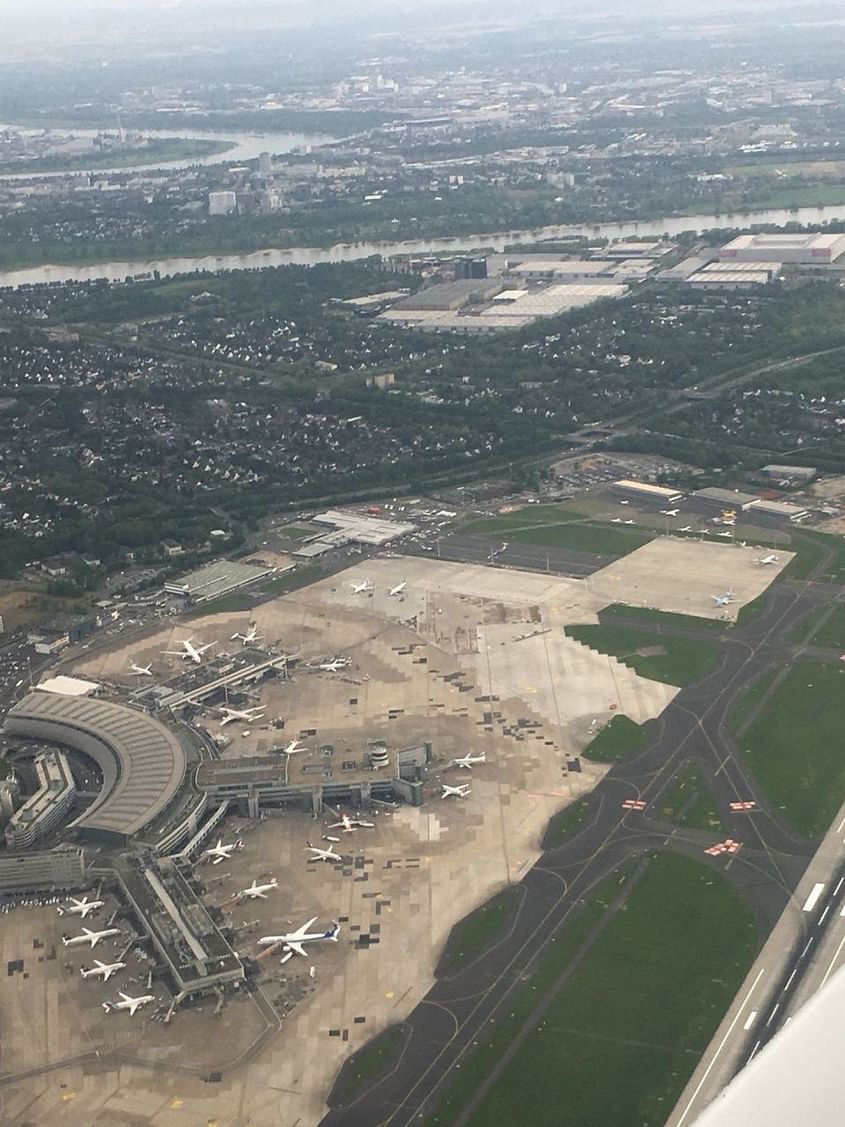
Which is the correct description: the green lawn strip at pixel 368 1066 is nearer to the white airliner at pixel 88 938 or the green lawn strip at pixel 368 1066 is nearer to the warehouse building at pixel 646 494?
the white airliner at pixel 88 938

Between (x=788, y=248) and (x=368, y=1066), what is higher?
(x=788, y=248)

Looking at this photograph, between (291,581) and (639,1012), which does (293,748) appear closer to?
(291,581)

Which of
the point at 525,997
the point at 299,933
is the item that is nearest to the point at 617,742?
the point at 525,997

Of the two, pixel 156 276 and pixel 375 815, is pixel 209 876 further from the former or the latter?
pixel 156 276

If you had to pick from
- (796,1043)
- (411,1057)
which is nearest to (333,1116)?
(411,1057)

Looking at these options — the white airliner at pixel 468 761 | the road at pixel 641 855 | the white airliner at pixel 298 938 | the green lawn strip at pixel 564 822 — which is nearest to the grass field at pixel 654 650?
the road at pixel 641 855

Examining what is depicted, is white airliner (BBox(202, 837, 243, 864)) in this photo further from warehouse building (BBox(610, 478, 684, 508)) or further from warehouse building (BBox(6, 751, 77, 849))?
warehouse building (BBox(610, 478, 684, 508))
